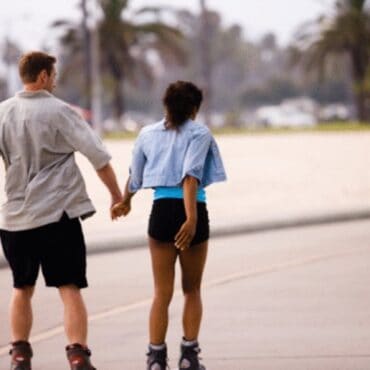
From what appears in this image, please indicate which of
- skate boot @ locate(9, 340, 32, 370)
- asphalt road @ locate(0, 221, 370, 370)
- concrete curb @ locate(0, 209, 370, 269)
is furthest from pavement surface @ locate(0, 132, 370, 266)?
skate boot @ locate(9, 340, 32, 370)

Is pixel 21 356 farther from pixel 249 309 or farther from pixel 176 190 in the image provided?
pixel 249 309

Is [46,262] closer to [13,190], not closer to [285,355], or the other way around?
[13,190]

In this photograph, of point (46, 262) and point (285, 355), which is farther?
point (285, 355)

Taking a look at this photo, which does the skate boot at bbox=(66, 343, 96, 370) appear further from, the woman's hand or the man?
the woman's hand

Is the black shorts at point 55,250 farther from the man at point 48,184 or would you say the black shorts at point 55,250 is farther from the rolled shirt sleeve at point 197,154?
the rolled shirt sleeve at point 197,154

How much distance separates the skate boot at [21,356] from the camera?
8492 mm

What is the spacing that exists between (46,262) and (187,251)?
0.72 m

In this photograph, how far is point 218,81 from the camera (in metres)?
187

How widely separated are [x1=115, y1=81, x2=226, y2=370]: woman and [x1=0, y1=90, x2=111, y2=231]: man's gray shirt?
0.80 feet

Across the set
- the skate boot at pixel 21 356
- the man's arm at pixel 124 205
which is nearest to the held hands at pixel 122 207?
the man's arm at pixel 124 205

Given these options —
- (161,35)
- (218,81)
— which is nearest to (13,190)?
(161,35)

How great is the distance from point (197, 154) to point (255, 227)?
1200cm

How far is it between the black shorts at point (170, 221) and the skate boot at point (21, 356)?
0.88 meters

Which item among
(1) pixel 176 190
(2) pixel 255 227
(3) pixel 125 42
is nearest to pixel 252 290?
(1) pixel 176 190
